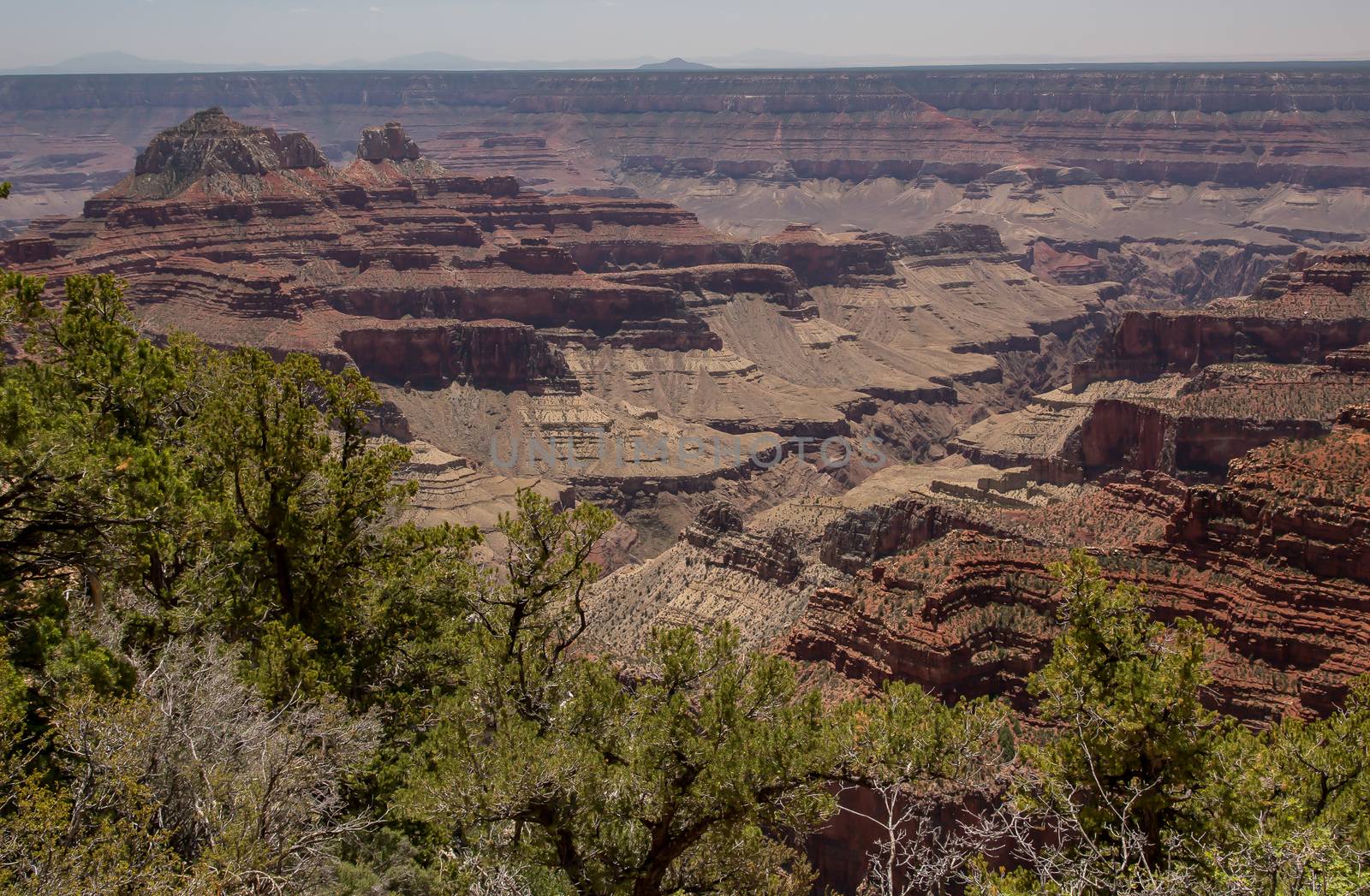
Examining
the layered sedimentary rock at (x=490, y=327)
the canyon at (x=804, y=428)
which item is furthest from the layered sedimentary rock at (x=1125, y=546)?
the layered sedimentary rock at (x=490, y=327)

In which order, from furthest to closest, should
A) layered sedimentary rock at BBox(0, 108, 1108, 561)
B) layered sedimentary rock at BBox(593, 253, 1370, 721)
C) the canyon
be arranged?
layered sedimentary rock at BBox(0, 108, 1108, 561) → the canyon → layered sedimentary rock at BBox(593, 253, 1370, 721)

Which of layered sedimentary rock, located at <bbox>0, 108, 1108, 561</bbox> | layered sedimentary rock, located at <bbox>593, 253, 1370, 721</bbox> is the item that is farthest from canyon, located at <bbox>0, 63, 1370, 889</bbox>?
layered sedimentary rock, located at <bbox>0, 108, 1108, 561</bbox>

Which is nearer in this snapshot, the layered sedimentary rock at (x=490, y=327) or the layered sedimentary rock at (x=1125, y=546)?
the layered sedimentary rock at (x=1125, y=546)

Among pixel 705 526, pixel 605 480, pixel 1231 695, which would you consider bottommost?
pixel 605 480

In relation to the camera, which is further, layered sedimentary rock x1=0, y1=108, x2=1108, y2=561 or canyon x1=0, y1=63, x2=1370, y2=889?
layered sedimentary rock x1=0, y1=108, x2=1108, y2=561

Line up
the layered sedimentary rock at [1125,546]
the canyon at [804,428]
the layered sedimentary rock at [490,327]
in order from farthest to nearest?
the layered sedimentary rock at [490,327], the canyon at [804,428], the layered sedimentary rock at [1125,546]

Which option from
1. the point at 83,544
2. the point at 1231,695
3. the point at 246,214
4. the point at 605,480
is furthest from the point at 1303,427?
the point at 246,214

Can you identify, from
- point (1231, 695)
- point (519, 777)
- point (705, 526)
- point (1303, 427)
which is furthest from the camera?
point (1303, 427)

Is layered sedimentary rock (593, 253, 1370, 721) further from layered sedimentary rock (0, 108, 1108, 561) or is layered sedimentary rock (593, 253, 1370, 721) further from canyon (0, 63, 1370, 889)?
layered sedimentary rock (0, 108, 1108, 561)

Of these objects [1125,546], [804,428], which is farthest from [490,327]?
[1125,546]

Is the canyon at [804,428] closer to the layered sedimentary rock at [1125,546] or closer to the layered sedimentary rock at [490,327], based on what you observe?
the layered sedimentary rock at [1125,546]

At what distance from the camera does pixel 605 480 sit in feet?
444

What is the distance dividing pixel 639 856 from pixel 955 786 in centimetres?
1536

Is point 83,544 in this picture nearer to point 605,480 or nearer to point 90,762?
point 90,762
